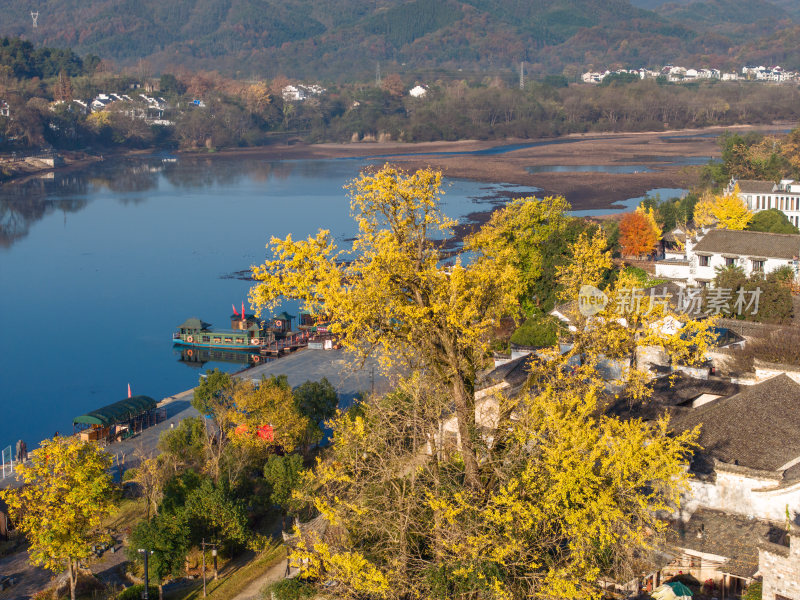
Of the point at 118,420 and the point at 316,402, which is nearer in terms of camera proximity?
the point at 316,402

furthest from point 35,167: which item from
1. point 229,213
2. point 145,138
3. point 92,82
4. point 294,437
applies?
point 294,437

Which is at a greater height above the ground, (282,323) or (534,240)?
(534,240)

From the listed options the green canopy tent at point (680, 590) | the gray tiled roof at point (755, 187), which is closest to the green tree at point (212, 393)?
the green canopy tent at point (680, 590)

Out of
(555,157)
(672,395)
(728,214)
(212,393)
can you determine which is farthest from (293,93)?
(672,395)

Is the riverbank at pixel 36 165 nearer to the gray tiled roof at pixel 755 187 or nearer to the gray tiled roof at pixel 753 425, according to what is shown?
the gray tiled roof at pixel 755 187

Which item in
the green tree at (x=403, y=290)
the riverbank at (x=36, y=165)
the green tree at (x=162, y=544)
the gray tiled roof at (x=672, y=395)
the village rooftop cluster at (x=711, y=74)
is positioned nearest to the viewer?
the green tree at (x=403, y=290)

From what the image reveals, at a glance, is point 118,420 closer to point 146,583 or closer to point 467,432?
point 146,583

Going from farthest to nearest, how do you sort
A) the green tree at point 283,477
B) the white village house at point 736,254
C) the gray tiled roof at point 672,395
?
the white village house at point 736,254, the green tree at point 283,477, the gray tiled roof at point 672,395

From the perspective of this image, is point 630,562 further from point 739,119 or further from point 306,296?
point 739,119

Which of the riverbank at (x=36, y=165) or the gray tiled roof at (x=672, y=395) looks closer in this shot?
the gray tiled roof at (x=672, y=395)
